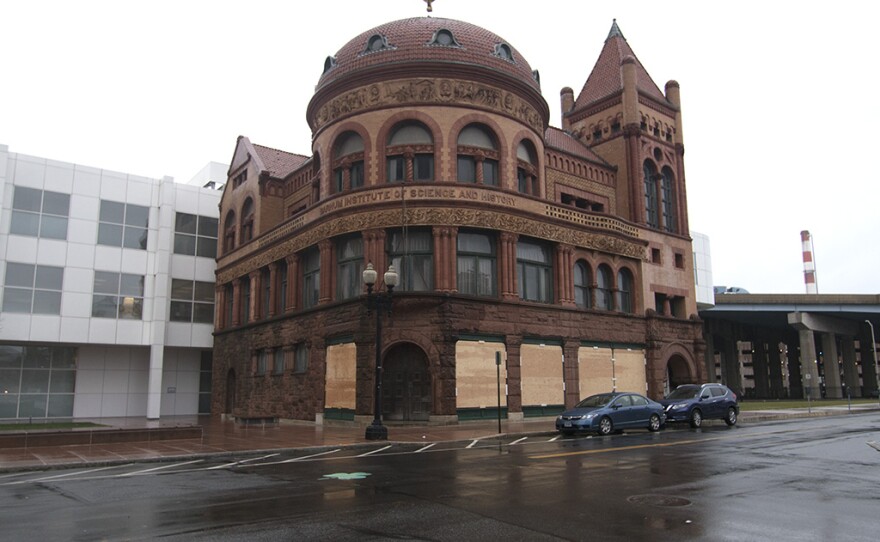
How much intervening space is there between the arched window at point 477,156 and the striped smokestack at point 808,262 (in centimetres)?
8894

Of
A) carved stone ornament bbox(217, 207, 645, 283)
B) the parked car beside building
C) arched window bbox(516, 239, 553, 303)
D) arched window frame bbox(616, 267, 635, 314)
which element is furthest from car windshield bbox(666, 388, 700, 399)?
carved stone ornament bbox(217, 207, 645, 283)

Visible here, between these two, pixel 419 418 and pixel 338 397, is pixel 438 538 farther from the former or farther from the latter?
pixel 338 397

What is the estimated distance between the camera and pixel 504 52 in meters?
32.2

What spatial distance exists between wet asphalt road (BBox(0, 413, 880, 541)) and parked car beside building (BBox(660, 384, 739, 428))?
8.45 meters

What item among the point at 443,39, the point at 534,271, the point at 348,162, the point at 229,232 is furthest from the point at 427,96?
the point at 229,232

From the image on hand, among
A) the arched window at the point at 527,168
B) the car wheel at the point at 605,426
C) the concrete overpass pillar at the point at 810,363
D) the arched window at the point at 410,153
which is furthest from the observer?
the concrete overpass pillar at the point at 810,363

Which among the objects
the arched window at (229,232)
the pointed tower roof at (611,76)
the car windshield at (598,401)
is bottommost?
the car windshield at (598,401)

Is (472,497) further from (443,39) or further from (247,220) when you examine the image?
(247,220)

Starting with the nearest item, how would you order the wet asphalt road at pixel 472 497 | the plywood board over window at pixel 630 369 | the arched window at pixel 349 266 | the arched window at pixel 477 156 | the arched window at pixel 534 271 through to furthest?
the wet asphalt road at pixel 472 497
the arched window at pixel 349 266
the arched window at pixel 477 156
the arched window at pixel 534 271
the plywood board over window at pixel 630 369

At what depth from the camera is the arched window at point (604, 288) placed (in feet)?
113

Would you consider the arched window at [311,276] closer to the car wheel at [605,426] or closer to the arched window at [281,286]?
the arched window at [281,286]

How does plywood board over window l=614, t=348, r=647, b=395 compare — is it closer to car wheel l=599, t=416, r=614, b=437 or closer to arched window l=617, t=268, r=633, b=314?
arched window l=617, t=268, r=633, b=314

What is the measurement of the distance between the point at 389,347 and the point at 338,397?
12.2 ft

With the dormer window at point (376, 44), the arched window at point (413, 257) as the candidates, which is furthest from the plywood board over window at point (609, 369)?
the dormer window at point (376, 44)
